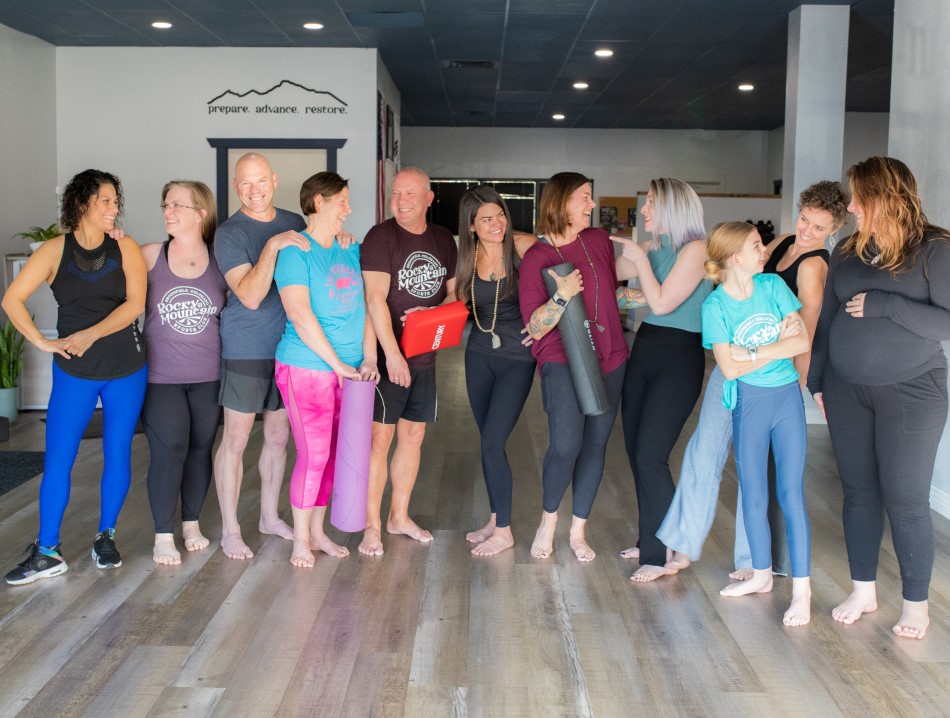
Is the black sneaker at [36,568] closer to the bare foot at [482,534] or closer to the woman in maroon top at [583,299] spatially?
the bare foot at [482,534]

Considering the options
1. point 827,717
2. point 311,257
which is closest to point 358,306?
point 311,257

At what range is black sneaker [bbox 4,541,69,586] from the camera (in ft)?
11.7

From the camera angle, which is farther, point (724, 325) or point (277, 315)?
point (277, 315)

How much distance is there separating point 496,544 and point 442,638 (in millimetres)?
927

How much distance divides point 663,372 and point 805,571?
838 mm

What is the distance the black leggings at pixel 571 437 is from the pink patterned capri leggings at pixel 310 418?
32.6 inches

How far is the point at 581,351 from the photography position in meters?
3.59

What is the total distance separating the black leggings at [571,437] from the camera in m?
3.70

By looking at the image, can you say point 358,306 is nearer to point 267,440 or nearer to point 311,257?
point 311,257

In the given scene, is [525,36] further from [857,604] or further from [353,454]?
[857,604]

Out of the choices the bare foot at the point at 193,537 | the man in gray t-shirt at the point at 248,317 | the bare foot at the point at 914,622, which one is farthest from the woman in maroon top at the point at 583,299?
the bare foot at the point at 193,537

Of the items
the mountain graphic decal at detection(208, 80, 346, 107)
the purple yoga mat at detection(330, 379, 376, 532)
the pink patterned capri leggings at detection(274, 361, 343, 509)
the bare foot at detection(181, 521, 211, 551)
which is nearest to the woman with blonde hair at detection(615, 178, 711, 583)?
the purple yoga mat at detection(330, 379, 376, 532)

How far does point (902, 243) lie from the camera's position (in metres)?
3.02

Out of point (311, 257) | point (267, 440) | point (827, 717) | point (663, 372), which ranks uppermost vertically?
point (311, 257)
